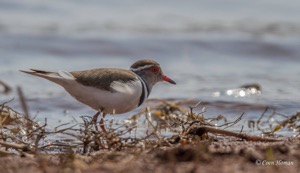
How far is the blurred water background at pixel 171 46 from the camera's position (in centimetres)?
898

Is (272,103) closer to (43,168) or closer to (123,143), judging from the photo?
(123,143)

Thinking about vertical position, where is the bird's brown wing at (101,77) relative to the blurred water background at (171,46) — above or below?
below

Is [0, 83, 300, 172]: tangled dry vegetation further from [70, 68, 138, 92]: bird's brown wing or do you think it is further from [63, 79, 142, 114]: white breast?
[70, 68, 138, 92]: bird's brown wing

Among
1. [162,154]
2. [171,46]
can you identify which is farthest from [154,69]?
[171,46]

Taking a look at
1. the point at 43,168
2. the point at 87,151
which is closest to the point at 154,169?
the point at 43,168

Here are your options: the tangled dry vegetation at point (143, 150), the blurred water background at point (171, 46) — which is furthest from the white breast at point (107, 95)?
the blurred water background at point (171, 46)

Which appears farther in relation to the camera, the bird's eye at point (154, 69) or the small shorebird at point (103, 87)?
the bird's eye at point (154, 69)

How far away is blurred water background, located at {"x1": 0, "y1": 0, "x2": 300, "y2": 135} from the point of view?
898cm

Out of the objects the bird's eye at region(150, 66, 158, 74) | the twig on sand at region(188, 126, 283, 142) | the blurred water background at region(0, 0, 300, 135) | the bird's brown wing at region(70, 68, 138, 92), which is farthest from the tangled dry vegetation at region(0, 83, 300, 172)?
the blurred water background at region(0, 0, 300, 135)

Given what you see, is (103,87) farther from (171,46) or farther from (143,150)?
(171,46)

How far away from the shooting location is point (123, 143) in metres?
5.36

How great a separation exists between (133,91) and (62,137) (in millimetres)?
989

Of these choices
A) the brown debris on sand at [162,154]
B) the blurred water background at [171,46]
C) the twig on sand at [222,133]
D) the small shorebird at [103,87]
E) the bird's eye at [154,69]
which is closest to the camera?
the brown debris on sand at [162,154]

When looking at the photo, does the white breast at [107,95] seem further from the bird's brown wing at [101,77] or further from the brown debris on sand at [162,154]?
the brown debris on sand at [162,154]
